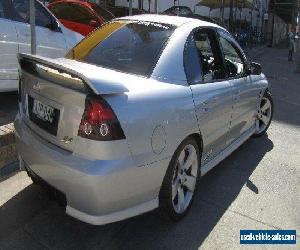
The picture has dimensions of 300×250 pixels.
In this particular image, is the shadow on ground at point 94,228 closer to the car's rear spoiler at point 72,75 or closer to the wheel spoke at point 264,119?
the car's rear spoiler at point 72,75

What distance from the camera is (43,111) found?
325 cm

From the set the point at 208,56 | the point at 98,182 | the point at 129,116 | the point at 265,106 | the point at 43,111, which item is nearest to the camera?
the point at 98,182

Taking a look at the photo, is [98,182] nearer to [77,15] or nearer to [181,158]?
[181,158]

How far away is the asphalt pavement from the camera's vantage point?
331cm

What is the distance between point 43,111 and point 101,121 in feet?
2.08

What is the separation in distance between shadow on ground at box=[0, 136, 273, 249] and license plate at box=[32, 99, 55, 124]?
2.79ft

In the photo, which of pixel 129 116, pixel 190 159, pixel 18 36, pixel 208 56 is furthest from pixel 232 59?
pixel 18 36

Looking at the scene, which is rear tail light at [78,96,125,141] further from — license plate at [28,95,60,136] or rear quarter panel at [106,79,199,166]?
license plate at [28,95,60,136]

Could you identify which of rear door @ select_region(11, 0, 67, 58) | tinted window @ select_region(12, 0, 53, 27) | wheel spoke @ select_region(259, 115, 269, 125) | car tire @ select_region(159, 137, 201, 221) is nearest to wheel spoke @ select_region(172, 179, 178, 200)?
car tire @ select_region(159, 137, 201, 221)

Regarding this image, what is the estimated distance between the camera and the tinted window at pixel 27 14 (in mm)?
6156

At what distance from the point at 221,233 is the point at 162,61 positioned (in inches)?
57.8

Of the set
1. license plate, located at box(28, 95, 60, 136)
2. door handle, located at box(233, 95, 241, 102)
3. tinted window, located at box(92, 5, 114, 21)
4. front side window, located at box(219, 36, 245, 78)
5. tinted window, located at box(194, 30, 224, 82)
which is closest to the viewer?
license plate, located at box(28, 95, 60, 136)

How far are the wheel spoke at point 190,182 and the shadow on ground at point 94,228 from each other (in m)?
0.23

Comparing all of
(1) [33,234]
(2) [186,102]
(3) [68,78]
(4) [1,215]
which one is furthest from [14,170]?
(2) [186,102]
